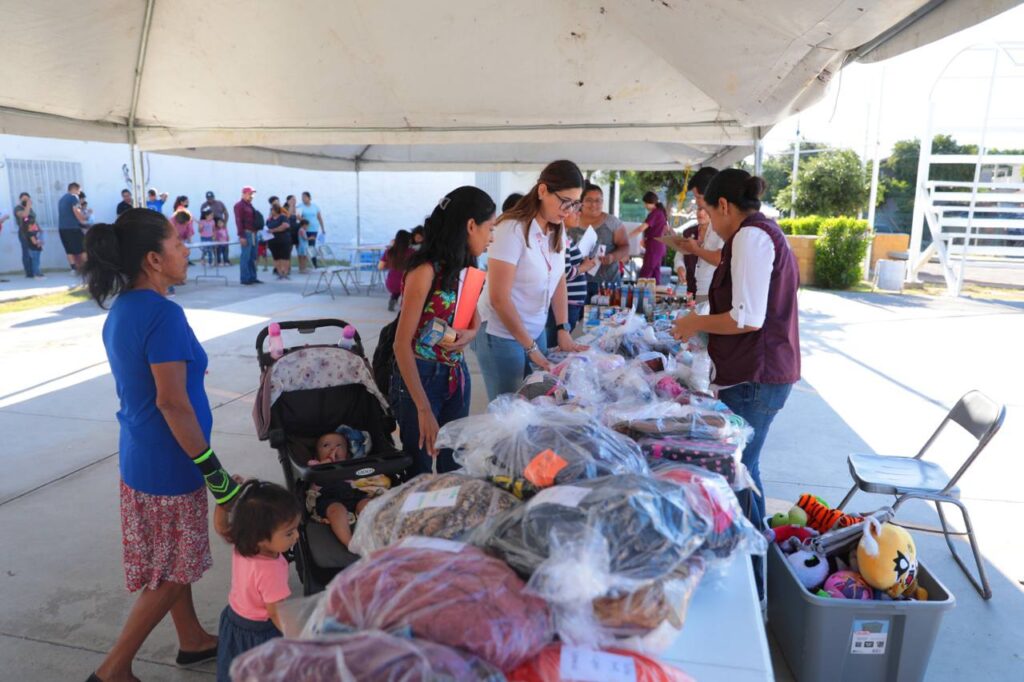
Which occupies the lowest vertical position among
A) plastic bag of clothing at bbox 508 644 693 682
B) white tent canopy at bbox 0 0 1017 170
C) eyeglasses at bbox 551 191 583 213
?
plastic bag of clothing at bbox 508 644 693 682

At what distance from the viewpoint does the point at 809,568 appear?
2.49 metres

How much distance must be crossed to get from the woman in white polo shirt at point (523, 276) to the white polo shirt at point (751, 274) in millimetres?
845

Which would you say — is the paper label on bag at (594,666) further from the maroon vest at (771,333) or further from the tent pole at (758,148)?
the tent pole at (758,148)

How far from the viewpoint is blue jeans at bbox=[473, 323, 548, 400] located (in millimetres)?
3166

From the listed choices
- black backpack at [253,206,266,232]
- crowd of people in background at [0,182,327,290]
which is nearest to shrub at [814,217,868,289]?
crowd of people in background at [0,182,327,290]

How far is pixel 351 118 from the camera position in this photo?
5336 mm

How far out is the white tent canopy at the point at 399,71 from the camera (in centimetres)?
356

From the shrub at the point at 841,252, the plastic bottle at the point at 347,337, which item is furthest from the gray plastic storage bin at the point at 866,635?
the shrub at the point at 841,252

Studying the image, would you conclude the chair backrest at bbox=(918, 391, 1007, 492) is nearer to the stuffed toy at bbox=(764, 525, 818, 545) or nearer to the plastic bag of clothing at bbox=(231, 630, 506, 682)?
the stuffed toy at bbox=(764, 525, 818, 545)

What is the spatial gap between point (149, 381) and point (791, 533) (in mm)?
2423

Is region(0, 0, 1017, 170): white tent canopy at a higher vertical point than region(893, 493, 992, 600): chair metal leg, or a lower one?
higher

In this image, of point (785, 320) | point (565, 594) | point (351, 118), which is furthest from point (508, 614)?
point (351, 118)

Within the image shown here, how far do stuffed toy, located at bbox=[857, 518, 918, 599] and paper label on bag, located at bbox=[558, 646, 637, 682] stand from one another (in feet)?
5.50

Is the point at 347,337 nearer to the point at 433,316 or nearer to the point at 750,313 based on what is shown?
the point at 433,316
